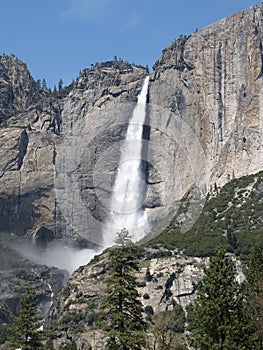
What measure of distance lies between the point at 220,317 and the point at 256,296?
18.8ft

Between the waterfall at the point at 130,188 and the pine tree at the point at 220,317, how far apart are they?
8769 cm

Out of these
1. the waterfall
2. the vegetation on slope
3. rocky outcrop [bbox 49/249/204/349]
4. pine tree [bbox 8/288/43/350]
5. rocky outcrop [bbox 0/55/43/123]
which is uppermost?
rocky outcrop [bbox 0/55/43/123]

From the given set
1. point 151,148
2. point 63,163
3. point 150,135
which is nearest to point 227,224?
point 151,148

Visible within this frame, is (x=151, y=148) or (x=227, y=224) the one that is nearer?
(x=227, y=224)

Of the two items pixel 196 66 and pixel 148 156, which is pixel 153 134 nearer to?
pixel 148 156

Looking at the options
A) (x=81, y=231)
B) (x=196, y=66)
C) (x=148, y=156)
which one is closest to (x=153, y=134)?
(x=148, y=156)

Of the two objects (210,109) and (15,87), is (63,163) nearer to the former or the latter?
(210,109)

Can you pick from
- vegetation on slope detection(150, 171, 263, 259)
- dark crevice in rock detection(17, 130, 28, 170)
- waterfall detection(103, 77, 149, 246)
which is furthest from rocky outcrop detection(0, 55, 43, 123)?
vegetation on slope detection(150, 171, 263, 259)

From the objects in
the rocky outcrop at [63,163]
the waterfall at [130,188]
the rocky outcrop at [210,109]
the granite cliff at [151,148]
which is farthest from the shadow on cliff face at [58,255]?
the rocky outcrop at [210,109]

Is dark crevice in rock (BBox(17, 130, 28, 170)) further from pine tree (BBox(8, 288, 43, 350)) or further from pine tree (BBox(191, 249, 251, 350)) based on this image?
pine tree (BBox(191, 249, 251, 350))

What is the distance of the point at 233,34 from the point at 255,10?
6.91 metres

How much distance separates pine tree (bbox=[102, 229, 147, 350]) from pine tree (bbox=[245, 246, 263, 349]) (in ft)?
25.9

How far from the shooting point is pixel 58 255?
439 feet

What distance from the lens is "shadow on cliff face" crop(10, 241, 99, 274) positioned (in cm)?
13075
